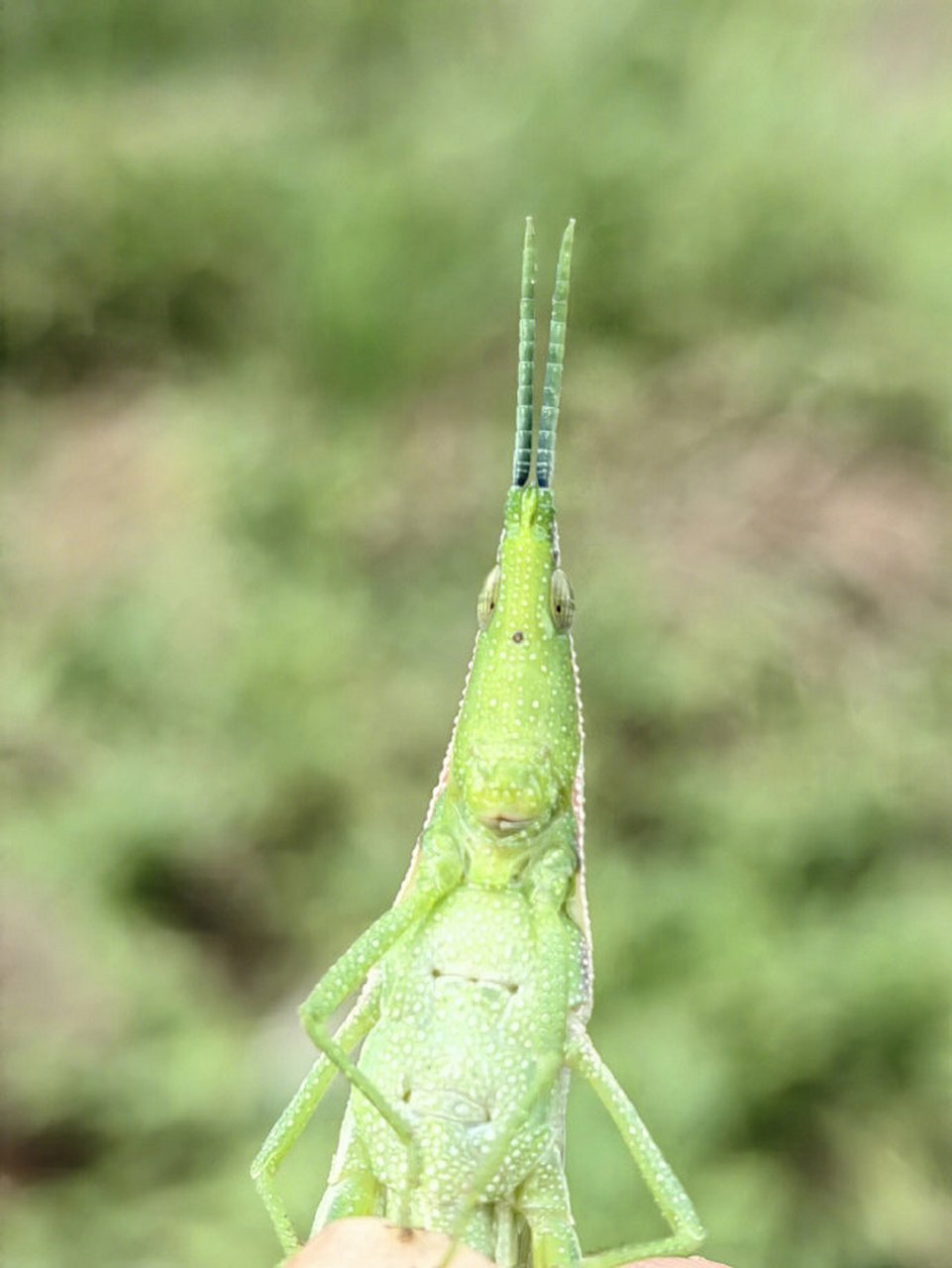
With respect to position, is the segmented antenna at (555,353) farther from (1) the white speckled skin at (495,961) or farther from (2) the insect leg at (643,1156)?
(2) the insect leg at (643,1156)

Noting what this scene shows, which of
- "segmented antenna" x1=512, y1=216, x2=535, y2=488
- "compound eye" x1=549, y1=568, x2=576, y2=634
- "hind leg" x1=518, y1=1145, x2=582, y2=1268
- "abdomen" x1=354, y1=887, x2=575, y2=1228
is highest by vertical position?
"segmented antenna" x1=512, y1=216, x2=535, y2=488

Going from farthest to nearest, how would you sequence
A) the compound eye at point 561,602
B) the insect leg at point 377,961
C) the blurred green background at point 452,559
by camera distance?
the blurred green background at point 452,559, the compound eye at point 561,602, the insect leg at point 377,961

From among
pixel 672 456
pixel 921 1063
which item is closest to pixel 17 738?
pixel 672 456

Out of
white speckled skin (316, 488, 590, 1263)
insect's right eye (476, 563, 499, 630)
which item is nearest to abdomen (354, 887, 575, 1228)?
white speckled skin (316, 488, 590, 1263)

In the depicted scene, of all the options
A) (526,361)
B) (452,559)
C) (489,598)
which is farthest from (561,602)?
(452,559)

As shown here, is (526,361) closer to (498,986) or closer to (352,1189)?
(498,986)

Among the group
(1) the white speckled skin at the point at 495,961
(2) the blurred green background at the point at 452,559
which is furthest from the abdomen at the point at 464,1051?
(2) the blurred green background at the point at 452,559

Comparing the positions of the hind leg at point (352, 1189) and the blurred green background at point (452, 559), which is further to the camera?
the blurred green background at point (452, 559)

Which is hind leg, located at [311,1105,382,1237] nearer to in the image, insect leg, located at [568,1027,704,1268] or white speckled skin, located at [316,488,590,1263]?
white speckled skin, located at [316,488,590,1263]
